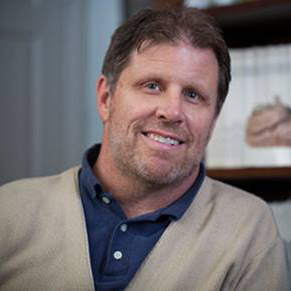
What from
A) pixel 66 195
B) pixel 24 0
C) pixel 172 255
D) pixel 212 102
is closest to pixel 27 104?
pixel 24 0

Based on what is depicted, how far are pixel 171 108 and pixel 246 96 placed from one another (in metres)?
0.39

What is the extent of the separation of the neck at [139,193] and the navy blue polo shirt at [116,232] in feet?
0.10

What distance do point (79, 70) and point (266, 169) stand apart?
3.58 ft

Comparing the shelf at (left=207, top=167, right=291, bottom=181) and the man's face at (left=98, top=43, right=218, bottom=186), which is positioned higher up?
the man's face at (left=98, top=43, right=218, bottom=186)

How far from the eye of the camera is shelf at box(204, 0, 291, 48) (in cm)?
125

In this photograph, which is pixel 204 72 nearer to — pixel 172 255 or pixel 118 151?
pixel 118 151

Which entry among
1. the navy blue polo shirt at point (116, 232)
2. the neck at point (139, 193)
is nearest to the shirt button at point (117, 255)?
the navy blue polo shirt at point (116, 232)

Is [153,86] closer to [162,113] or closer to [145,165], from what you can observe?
[162,113]

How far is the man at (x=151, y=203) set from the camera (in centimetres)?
101

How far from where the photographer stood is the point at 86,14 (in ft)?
6.62

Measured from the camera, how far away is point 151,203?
116 centimetres

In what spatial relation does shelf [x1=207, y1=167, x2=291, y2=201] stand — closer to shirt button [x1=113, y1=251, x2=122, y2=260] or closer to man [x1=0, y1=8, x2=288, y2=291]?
man [x1=0, y1=8, x2=288, y2=291]

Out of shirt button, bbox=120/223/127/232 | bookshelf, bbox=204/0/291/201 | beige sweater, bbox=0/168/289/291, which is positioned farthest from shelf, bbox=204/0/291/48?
shirt button, bbox=120/223/127/232

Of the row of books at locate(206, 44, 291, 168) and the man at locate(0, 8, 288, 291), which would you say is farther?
the row of books at locate(206, 44, 291, 168)
